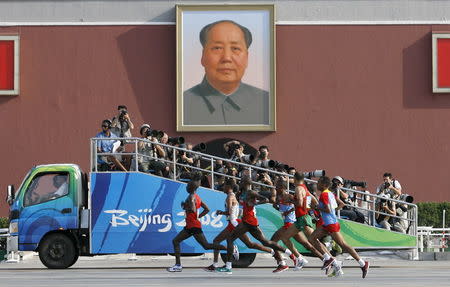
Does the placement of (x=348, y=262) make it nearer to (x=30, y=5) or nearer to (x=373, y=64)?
(x=373, y=64)

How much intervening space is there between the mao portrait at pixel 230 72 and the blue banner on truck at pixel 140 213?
1431 cm

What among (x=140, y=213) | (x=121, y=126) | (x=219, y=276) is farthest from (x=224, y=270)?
(x=121, y=126)

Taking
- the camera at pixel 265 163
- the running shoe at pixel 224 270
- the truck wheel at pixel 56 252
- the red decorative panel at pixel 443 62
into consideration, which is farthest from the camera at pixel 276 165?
the red decorative panel at pixel 443 62

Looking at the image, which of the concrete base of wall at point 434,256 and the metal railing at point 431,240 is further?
the metal railing at point 431,240

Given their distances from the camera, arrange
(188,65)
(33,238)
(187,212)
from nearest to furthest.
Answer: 1. (187,212)
2. (33,238)
3. (188,65)

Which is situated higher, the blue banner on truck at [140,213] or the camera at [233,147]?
the camera at [233,147]

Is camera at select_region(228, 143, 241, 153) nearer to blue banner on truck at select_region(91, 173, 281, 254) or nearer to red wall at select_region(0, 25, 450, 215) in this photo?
blue banner on truck at select_region(91, 173, 281, 254)

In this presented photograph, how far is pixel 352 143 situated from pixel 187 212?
17.6 metres

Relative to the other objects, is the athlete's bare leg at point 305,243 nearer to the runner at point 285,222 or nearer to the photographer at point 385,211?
the runner at point 285,222

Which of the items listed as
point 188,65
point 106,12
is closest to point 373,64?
point 188,65

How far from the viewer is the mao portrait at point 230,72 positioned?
38594 millimetres

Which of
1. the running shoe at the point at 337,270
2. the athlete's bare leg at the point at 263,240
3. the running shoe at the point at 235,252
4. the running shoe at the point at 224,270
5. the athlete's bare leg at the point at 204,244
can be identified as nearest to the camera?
the running shoe at the point at 337,270

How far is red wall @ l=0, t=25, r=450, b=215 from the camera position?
38.6 metres

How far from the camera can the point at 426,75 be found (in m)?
39.0
